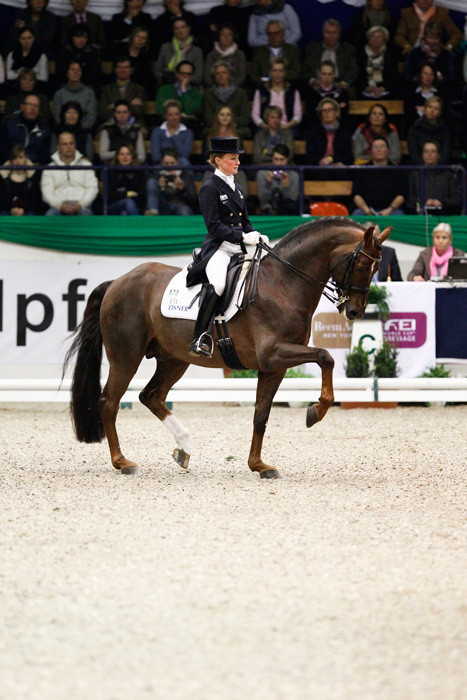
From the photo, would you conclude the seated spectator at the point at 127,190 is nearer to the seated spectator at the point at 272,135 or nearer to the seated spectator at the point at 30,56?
the seated spectator at the point at 272,135

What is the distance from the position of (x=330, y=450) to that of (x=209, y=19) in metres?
10.0

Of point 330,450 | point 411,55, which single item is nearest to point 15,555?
point 330,450

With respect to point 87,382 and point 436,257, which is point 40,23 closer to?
point 436,257

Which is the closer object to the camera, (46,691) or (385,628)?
(46,691)

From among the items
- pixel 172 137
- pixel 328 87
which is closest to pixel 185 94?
pixel 172 137

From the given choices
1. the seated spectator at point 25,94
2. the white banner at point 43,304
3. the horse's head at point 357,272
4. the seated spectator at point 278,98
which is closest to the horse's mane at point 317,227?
the horse's head at point 357,272

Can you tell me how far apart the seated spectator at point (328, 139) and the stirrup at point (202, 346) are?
7.74 meters

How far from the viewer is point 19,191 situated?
45.3ft

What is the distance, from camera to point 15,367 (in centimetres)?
1290

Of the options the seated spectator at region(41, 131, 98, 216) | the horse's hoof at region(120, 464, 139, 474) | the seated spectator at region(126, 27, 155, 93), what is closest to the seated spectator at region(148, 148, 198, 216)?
the seated spectator at region(41, 131, 98, 216)

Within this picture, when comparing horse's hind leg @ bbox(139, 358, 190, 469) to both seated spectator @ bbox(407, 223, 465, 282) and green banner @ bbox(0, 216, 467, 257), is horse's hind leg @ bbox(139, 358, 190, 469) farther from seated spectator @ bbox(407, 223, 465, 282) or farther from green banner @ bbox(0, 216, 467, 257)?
green banner @ bbox(0, 216, 467, 257)

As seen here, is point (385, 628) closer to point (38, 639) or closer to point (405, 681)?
point (405, 681)

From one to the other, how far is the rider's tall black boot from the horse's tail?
101 cm

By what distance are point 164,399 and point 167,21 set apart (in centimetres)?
1009
